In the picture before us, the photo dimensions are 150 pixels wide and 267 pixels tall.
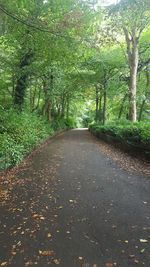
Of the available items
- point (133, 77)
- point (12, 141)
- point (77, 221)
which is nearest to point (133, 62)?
point (133, 77)

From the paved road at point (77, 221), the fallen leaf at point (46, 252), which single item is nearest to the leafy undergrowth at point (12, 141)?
the paved road at point (77, 221)

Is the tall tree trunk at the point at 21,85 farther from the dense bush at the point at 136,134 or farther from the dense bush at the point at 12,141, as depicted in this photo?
the dense bush at the point at 136,134

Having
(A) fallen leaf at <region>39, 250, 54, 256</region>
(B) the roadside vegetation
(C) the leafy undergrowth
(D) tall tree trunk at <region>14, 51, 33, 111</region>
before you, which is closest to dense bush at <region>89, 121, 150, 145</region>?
(B) the roadside vegetation

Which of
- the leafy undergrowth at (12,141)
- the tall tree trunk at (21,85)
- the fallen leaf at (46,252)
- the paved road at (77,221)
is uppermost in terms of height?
the tall tree trunk at (21,85)

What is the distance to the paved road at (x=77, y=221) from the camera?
3.46m

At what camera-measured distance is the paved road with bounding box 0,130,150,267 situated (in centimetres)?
346

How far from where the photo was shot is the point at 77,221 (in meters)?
4.57

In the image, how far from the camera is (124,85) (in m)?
24.3

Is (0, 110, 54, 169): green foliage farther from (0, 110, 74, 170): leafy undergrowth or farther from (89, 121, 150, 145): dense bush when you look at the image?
(89, 121, 150, 145): dense bush

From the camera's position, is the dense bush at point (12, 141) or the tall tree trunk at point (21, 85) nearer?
the dense bush at point (12, 141)

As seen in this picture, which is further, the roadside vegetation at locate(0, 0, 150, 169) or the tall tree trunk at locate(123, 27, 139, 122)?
the tall tree trunk at locate(123, 27, 139, 122)

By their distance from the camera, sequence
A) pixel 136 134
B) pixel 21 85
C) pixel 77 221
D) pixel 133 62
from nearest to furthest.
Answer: pixel 77 221 → pixel 136 134 → pixel 133 62 → pixel 21 85

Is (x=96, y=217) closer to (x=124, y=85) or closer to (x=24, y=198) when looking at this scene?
(x=24, y=198)

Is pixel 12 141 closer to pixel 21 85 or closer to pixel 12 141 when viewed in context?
pixel 12 141
